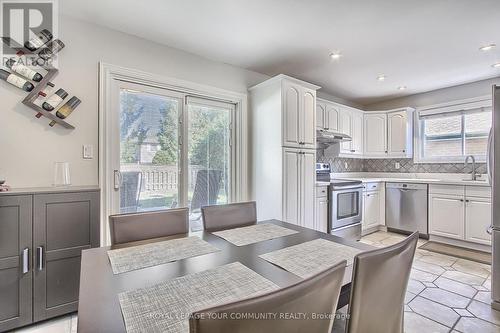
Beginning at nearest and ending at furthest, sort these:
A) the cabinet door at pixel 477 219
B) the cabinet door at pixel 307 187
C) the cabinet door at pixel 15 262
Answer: the cabinet door at pixel 15 262 → the cabinet door at pixel 307 187 → the cabinet door at pixel 477 219

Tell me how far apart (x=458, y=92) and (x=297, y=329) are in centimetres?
497

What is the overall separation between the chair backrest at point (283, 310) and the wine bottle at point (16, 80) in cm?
242

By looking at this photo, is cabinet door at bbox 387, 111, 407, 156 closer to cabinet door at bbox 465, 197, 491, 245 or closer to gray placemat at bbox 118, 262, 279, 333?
cabinet door at bbox 465, 197, 491, 245

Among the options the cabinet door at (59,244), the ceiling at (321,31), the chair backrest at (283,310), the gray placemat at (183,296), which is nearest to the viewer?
the chair backrest at (283,310)

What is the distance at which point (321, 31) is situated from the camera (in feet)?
7.66

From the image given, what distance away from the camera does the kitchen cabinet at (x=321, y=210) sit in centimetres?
327

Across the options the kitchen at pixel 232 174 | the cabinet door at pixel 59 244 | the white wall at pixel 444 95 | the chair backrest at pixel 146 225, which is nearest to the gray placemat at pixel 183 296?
the kitchen at pixel 232 174

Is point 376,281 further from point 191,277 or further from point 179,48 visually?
point 179,48

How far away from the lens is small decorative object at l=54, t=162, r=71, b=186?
2000mm

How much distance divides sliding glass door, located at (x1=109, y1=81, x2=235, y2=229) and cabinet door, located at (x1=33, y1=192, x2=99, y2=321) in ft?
1.42

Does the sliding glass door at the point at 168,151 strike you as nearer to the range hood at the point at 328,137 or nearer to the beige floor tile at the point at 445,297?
the range hood at the point at 328,137

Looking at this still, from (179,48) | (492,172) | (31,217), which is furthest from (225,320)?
(179,48)

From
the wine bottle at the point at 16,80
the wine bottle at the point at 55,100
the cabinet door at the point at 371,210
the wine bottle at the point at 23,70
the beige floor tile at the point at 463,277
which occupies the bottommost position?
the beige floor tile at the point at 463,277

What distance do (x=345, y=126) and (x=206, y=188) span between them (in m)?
2.75
